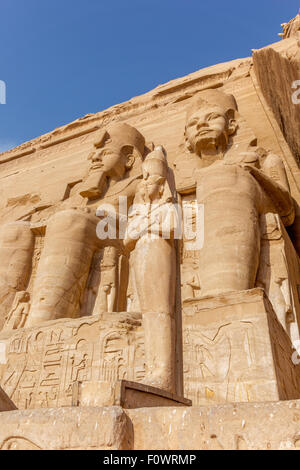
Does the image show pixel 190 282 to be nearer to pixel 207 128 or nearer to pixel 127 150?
pixel 207 128

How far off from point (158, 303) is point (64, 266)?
1570 mm

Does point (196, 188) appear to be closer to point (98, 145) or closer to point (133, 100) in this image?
point (98, 145)

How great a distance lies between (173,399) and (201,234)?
1.49m

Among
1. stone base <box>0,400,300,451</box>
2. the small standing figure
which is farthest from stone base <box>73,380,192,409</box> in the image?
the small standing figure

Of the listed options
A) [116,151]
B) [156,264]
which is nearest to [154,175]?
[156,264]

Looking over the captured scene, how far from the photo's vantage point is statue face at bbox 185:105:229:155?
172 inches

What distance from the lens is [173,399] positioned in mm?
2074

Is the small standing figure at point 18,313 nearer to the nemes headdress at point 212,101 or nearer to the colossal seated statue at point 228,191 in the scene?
the colossal seated statue at point 228,191

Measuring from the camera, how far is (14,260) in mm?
4762

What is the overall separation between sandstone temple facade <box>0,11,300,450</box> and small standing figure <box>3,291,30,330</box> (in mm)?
18

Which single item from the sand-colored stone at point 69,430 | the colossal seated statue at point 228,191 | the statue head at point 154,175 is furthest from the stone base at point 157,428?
the statue head at point 154,175

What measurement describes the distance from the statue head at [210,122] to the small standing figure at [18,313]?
7.51 ft

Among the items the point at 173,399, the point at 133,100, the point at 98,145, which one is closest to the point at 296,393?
the point at 173,399

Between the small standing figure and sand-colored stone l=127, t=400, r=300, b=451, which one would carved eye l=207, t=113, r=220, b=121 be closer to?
the small standing figure
